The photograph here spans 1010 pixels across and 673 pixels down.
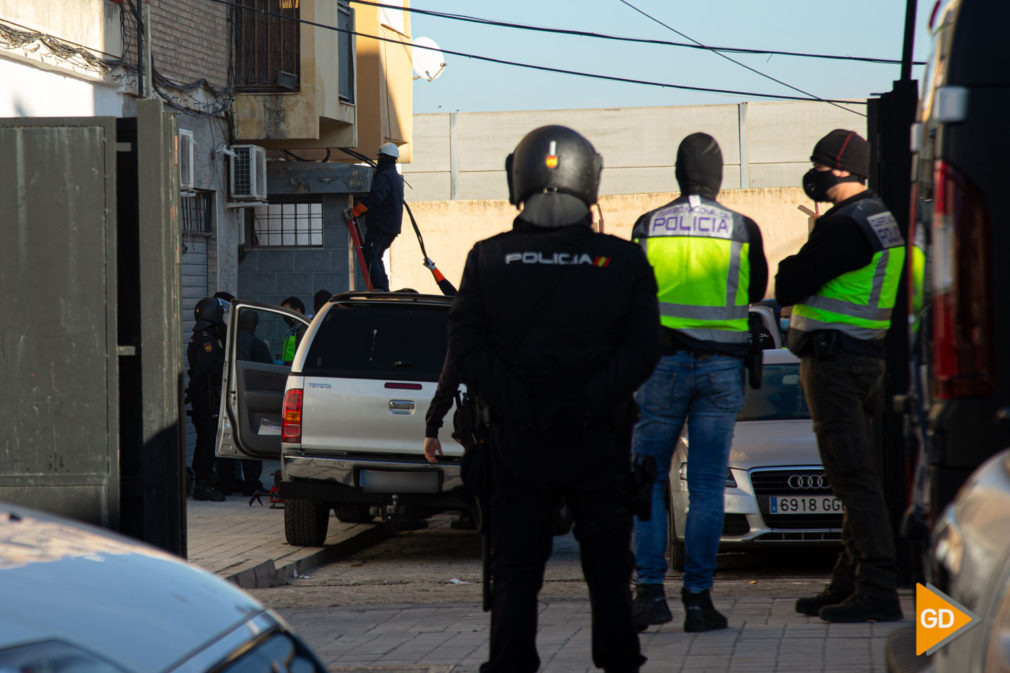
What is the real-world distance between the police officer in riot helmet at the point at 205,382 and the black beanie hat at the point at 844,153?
8.56 metres

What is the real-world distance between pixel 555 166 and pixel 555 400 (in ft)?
2.69

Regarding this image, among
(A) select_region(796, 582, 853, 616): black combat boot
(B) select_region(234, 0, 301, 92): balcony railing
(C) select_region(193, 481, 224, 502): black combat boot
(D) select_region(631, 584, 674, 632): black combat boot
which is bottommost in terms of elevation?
(C) select_region(193, 481, 224, 502): black combat boot

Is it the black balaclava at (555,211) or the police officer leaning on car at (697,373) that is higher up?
the black balaclava at (555,211)

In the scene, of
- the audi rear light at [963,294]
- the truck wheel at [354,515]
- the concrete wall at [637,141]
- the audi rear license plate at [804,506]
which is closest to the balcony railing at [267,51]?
the truck wheel at [354,515]

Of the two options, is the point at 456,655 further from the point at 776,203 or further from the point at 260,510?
the point at 776,203

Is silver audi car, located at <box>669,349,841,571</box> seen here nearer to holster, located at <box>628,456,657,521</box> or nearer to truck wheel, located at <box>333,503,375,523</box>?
truck wheel, located at <box>333,503,375,523</box>

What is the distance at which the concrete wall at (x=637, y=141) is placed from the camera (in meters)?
51.8

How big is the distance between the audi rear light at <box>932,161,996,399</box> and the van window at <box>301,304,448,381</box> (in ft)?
20.6

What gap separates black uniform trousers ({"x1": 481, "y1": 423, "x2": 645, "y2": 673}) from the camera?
13.6 ft

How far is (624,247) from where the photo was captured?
4.34 m

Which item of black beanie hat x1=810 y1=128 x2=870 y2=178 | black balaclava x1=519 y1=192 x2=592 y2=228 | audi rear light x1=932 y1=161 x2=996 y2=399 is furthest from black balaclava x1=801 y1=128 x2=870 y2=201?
audi rear light x1=932 y1=161 x2=996 y2=399

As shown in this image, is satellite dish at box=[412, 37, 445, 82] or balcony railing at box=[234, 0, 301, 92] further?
satellite dish at box=[412, 37, 445, 82]

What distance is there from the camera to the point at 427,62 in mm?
30547

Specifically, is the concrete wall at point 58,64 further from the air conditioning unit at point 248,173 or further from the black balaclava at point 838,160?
the black balaclava at point 838,160
